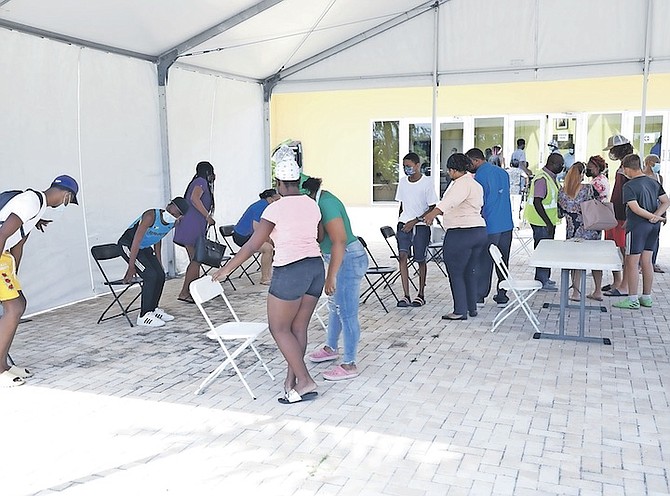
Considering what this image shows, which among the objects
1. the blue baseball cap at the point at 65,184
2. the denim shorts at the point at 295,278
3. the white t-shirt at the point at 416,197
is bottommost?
the denim shorts at the point at 295,278

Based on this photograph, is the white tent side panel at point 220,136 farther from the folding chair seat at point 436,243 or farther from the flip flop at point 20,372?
the flip flop at point 20,372

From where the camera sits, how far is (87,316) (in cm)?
627

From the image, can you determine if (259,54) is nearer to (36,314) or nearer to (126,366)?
(36,314)

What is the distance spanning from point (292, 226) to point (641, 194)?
381 centimetres

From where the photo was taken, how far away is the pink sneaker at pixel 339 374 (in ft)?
14.4

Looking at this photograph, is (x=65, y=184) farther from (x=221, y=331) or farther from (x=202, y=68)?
(x=202, y=68)

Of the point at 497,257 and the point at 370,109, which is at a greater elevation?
the point at 370,109

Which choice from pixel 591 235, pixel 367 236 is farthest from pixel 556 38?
pixel 367 236

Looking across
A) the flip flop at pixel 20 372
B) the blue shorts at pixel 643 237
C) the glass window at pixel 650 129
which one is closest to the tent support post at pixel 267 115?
the blue shorts at pixel 643 237

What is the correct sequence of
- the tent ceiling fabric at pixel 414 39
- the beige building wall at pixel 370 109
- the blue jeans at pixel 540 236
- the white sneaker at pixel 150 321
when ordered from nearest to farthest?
the white sneaker at pixel 150 321 < the blue jeans at pixel 540 236 < the tent ceiling fabric at pixel 414 39 < the beige building wall at pixel 370 109

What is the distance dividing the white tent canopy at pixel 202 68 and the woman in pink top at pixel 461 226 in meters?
2.89

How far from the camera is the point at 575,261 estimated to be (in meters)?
4.86

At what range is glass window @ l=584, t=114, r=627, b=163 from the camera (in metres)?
15.3

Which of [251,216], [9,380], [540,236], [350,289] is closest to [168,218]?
[251,216]
